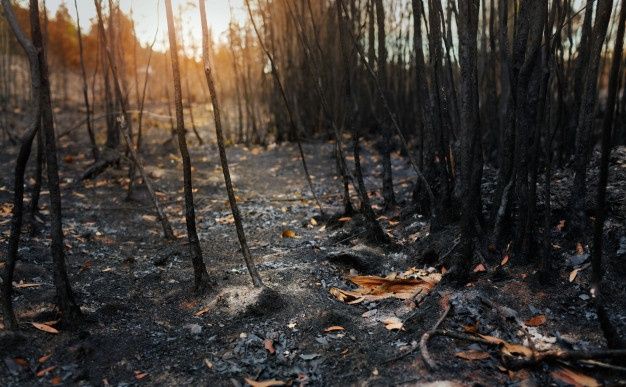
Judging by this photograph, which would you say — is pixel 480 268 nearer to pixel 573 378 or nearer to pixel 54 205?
pixel 573 378

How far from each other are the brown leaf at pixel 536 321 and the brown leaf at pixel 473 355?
42 cm

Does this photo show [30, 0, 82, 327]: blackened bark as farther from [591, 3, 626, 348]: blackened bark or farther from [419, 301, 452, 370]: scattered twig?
[591, 3, 626, 348]: blackened bark

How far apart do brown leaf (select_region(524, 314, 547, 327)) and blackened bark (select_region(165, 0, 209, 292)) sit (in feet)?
6.84

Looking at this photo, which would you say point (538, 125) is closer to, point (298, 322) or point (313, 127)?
point (298, 322)

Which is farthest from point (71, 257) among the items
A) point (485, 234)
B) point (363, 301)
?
point (485, 234)

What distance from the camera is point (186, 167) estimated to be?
9.92ft

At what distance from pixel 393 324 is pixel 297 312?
2.02ft

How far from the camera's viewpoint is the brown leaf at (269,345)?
2569 millimetres

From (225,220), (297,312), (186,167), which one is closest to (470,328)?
(297,312)

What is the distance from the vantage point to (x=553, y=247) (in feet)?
10.5

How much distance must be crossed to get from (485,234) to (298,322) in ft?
5.37

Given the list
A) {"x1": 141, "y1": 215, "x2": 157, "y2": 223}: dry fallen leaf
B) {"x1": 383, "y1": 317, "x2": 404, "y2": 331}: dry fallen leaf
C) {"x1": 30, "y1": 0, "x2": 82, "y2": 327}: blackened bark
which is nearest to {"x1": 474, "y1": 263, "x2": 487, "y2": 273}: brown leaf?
{"x1": 383, "y1": 317, "x2": 404, "y2": 331}: dry fallen leaf

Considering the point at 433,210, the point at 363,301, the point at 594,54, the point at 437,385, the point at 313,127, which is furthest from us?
the point at 313,127

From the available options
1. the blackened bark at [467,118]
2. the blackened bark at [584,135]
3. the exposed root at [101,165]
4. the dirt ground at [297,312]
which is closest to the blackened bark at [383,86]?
the dirt ground at [297,312]
